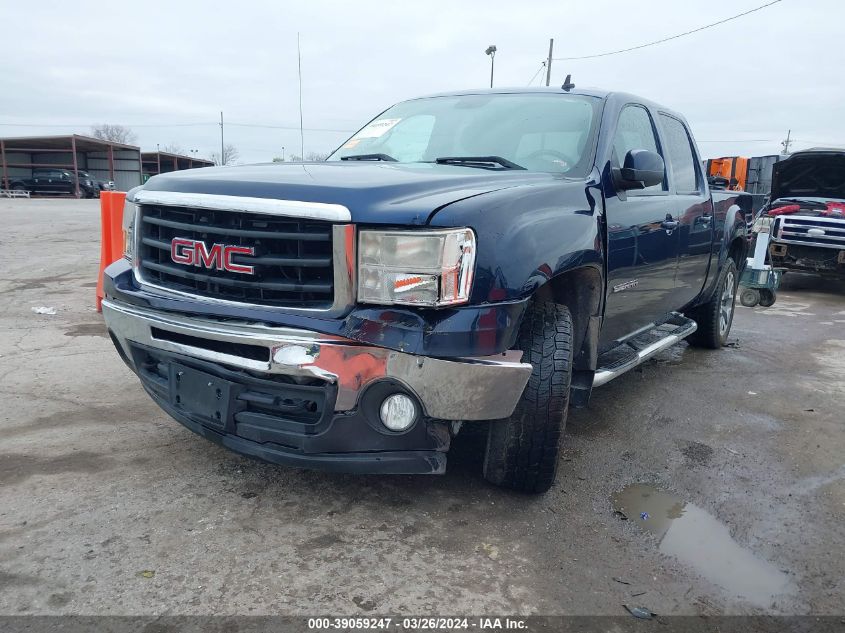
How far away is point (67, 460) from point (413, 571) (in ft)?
5.96

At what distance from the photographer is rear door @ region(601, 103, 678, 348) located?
332 cm

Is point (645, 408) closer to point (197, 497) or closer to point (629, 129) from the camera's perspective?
point (629, 129)

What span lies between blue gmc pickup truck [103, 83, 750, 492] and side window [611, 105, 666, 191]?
0.50 feet

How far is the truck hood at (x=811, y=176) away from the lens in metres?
10.4

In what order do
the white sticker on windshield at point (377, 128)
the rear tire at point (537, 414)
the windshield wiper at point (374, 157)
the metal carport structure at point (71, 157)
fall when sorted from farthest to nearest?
1. the metal carport structure at point (71, 157)
2. the white sticker on windshield at point (377, 128)
3. the windshield wiper at point (374, 157)
4. the rear tire at point (537, 414)

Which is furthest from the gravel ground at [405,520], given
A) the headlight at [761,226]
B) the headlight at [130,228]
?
the headlight at [761,226]

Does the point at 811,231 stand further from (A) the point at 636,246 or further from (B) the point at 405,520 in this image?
(B) the point at 405,520

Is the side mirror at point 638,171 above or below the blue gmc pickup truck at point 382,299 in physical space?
above

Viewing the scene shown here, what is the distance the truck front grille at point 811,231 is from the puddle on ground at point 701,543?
321 inches

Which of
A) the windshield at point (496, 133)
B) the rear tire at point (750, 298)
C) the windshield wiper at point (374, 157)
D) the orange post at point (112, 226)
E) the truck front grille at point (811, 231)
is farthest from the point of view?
the truck front grille at point (811, 231)

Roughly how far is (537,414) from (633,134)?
2.02m

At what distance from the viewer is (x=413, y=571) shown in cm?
236

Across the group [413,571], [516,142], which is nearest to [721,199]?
[516,142]

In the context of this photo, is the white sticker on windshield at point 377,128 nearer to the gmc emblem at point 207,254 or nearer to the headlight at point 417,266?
the gmc emblem at point 207,254
